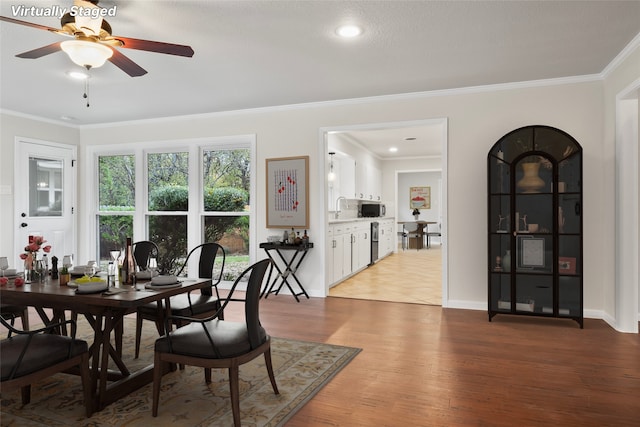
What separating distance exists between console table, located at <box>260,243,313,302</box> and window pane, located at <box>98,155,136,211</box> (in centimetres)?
268

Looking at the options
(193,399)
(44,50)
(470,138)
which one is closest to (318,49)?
(44,50)

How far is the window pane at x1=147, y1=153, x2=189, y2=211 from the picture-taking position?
650cm

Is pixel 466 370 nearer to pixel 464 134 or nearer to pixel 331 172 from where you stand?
pixel 464 134

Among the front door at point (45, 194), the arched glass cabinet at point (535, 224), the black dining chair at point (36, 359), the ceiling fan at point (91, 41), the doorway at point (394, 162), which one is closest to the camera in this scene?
the black dining chair at point (36, 359)

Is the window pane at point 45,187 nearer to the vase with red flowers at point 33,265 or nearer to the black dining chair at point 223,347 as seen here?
the vase with red flowers at point 33,265

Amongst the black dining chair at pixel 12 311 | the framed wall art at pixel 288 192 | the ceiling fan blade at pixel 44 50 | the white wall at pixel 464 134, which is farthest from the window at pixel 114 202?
the ceiling fan blade at pixel 44 50

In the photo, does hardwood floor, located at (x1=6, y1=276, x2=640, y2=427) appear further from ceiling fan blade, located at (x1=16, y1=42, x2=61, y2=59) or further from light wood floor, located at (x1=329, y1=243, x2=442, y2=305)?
ceiling fan blade, located at (x1=16, y1=42, x2=61, y2=59)

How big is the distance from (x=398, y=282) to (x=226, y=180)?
314 cm

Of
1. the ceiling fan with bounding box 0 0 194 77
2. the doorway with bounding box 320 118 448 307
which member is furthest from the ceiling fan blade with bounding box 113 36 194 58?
the doorway with bounding box 320 118 448 307

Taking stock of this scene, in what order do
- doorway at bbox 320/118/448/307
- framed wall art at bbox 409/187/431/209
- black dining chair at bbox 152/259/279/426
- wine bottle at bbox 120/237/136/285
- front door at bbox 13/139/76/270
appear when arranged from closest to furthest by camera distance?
black dining chair at bbox 152/259/279/426 → wine bottle at bbox 120/237/136/285 → doorway at bbox 320/118/448/307 → front door at bbox 13/139/76/270 → framed wall art at bbox 409/187/431/209

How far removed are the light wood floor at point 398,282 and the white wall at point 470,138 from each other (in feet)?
2.13

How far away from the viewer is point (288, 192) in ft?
19.0

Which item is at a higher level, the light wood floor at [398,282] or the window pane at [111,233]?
the window pane at [111,233]

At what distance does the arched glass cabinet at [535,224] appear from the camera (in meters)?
4.27
